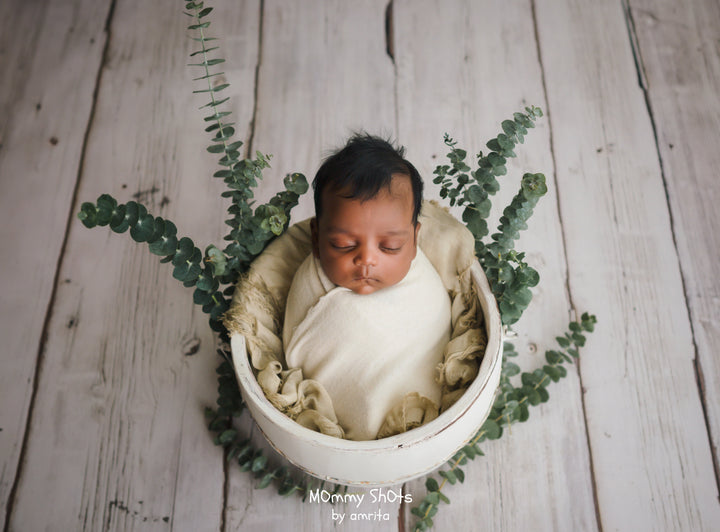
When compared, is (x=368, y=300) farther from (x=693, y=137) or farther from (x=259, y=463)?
(x=693, y=137)

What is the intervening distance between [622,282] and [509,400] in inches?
13.7

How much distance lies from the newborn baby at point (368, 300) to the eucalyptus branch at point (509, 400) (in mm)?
165

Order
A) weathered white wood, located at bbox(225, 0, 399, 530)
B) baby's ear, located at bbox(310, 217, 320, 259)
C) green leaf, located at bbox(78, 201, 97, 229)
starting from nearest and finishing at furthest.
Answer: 1. green leaf, located at bbox(78, 201, 97, 229)
2. baby's ear, located at bbox(310, 217, 320, 259)
3. weathered white wood, located at bbox(225, 0, 399, 530)

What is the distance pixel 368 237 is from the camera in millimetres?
830

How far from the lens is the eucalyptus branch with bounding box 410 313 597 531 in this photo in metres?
0.98

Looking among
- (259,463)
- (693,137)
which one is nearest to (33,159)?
(259,463)

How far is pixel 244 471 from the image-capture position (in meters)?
1.03

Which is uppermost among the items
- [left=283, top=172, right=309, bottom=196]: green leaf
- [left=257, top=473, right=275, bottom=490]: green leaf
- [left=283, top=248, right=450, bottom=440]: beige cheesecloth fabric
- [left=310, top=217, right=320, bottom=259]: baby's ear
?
[left=283, top=172, right=309, bottom=196]: green leaf

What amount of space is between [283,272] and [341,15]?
82 cm

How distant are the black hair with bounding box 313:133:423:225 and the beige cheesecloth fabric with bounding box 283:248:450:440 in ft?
0.37

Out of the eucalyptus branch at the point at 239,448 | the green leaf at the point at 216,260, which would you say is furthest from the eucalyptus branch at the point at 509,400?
the green leaf at the point at 216,260

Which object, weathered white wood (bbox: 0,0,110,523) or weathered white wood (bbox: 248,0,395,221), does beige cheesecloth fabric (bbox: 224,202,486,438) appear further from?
weathered white wood (bbox: 0,0,110,523)

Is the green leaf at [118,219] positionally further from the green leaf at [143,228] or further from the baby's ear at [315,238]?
the baby's ear at [315,238]

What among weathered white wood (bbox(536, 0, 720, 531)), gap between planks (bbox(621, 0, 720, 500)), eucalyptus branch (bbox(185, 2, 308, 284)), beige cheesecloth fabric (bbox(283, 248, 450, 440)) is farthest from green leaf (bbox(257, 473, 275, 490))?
gap between planks (bbox(621, 0, 720, 500))
